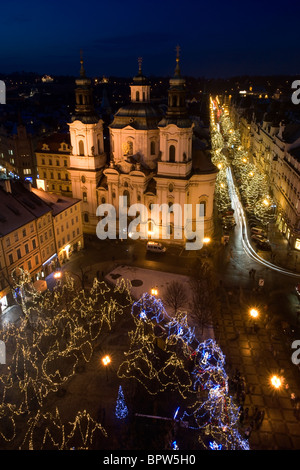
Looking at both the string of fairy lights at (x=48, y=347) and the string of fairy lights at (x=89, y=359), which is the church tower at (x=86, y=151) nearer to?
the string of fairy lights at (x=48, y=347)

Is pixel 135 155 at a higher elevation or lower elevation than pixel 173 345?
higher

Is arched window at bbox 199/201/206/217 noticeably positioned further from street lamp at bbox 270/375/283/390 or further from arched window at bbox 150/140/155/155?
street lamp at bbox 270/375/283/390

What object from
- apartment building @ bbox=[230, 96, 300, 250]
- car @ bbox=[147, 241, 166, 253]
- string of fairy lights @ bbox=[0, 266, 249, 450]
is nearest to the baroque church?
car @ bbox=[147, 241, 166, 253]

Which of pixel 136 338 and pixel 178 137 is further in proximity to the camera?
pixel 178 137

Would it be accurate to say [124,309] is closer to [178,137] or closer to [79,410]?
[79,410]

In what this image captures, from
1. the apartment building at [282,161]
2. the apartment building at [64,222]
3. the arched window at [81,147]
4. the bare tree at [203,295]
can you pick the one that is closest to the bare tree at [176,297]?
the bare tree at [203,295]

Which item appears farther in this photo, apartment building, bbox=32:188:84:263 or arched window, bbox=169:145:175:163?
arched window, bbox=169:145:175:163
